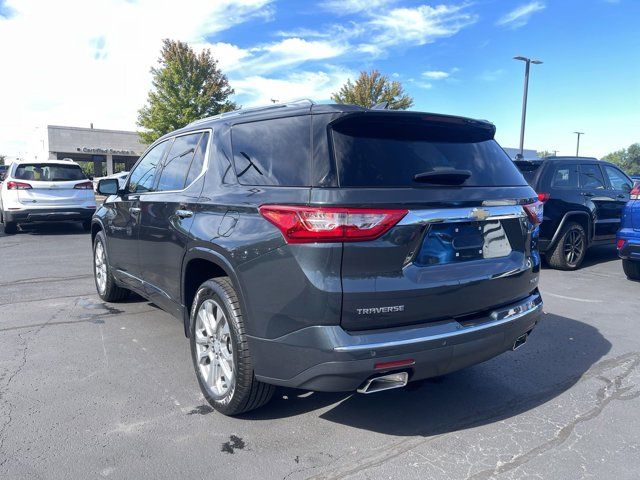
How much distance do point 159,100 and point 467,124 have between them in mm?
27486

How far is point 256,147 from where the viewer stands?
316 cm

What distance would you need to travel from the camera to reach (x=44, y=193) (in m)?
12.1

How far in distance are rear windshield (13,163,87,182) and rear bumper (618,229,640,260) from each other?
11.8 m

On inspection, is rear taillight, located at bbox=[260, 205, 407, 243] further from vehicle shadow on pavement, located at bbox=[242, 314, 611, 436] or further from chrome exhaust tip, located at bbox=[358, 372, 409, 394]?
vehicle shadow on pavement, located at bbox=[242, 314, 611, 436]

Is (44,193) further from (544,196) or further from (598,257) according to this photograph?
(598,257)

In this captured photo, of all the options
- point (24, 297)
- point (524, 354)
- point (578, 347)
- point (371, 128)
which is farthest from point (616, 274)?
point (24, 297)

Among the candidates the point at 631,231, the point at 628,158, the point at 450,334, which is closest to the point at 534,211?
the point at 450,334

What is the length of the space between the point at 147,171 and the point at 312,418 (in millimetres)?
2876

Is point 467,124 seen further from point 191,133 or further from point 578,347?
point 578,347

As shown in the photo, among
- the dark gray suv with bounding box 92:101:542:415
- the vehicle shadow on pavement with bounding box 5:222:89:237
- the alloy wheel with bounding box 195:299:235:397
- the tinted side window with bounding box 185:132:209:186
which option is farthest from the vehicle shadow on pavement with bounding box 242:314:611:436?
the vehicle shadow on pavement with bounding box 5:222:89:237

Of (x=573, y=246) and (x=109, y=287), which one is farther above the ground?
(x=573, y=246)

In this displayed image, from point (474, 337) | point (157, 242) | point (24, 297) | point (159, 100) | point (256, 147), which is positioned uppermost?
point (159, 100)

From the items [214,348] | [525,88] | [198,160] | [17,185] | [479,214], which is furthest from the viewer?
[525,88]

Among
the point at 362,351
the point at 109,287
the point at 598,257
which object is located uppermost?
the point at 362,351
